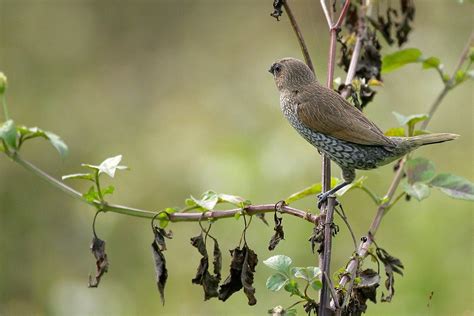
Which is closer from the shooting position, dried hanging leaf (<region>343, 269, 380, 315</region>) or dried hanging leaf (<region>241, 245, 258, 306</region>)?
dried hanging leaf (<region>343, 269, 380, 315</region>)

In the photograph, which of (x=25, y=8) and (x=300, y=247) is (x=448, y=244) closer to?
(x=300, y=247)

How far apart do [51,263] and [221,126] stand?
6.90 feet

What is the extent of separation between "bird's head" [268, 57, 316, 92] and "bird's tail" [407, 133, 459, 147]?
503 mm

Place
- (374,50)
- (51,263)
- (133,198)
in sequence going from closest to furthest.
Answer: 1. (374,50)
2. (51,263)
3. (133,198)

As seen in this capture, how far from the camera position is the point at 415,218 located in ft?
17.5

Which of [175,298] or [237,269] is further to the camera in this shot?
[175,298]

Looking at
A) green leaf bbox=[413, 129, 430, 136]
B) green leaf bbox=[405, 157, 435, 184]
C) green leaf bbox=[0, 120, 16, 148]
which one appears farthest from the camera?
green leaf bbox=[413, 129, 430, 136]

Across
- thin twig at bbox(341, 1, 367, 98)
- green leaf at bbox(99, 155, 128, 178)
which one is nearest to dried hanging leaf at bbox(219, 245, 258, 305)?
green leaf at bbox(99, 155, 128, 178)

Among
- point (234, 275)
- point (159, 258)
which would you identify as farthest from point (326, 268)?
point (159, 258)

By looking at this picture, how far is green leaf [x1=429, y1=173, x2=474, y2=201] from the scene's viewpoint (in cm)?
282

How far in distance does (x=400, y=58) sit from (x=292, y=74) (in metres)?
0.48

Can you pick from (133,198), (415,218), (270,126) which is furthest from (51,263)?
(415,218)

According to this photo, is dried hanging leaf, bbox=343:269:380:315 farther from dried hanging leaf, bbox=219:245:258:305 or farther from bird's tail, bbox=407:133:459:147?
bird's tail, bbox=407:133:459:147

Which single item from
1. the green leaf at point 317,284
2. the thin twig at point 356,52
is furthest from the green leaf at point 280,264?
the thin twig at point 356,52
